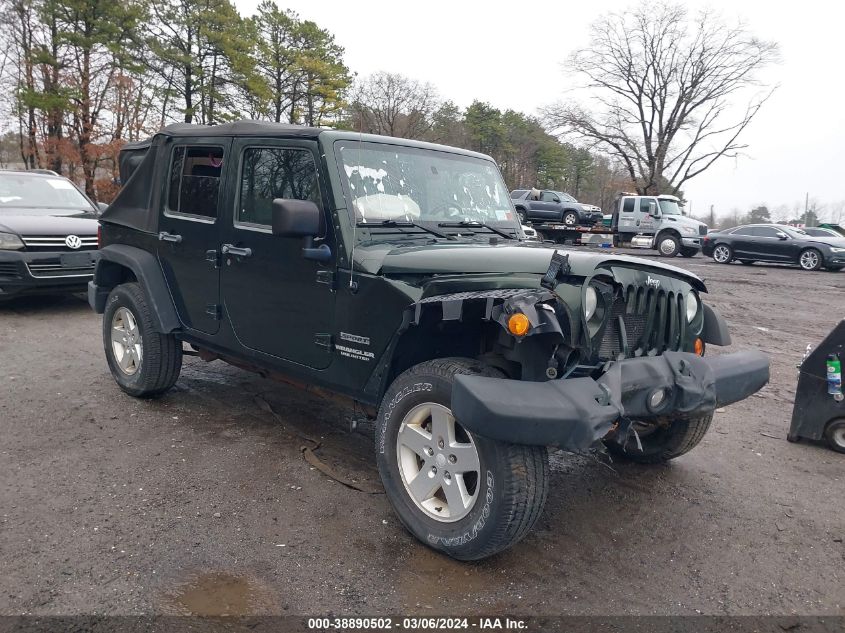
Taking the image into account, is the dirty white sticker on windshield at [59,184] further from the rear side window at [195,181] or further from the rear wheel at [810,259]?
the rear wheel at [810,259]

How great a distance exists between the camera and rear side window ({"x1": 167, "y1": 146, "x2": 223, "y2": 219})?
444 centimetres

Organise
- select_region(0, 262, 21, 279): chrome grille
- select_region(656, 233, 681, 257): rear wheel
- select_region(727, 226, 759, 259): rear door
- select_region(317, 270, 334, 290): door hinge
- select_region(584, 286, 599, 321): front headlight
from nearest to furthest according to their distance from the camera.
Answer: select_region(584, 286, 599, 321): front headlight < select_region(317, 270, 334, 290): door hinge < select_region(0, 262, 21, 279): chrome grille < select_region(727, 226, 759, 259): rear door < select_region(656, 233, 681, 257): rear wheel

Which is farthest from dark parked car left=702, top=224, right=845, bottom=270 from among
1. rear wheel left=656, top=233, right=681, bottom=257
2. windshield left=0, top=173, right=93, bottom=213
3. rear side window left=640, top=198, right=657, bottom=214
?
windshield left=0, top=173, right=93, bottom=213

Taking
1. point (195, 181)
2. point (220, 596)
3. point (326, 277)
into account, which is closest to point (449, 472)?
point (220, 596)

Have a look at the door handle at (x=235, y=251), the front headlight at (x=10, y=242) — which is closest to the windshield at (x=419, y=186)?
the door handle at (x=235, y=251)

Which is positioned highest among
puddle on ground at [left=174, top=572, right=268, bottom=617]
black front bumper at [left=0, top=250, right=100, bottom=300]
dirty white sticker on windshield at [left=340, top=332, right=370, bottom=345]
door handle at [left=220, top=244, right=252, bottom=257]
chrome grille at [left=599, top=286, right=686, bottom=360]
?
door handle at [left=220, top=244, right=252, bottom=257]

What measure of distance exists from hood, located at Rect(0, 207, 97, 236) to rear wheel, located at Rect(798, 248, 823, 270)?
19.8 metres

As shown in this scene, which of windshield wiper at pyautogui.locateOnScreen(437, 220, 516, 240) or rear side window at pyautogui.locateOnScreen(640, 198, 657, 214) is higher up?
rear side window at pyautogui.locateOnScreen(640, 198, 657, 214)

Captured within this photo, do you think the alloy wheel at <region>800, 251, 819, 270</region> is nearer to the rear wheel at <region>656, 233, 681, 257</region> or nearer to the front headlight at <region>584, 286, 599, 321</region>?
the rear wheel at <region>656, 233, 681, 257</region>

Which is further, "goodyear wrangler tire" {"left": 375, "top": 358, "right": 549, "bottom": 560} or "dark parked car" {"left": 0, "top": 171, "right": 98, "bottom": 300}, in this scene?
"dark parked car" {"left": 0, "top": 171, "right": 98, "bottom": 300}

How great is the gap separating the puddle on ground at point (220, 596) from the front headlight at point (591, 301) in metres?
1.90

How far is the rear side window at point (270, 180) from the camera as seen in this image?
381 centimetres

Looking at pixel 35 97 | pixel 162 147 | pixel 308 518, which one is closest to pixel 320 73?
pixel 35 97

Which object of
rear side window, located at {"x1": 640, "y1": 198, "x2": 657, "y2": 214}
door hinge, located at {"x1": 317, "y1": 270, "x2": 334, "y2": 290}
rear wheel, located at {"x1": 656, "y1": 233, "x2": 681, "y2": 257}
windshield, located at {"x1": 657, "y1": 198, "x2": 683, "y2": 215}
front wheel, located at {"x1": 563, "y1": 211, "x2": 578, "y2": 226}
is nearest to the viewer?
door hinge, located at {"x1": 317, "y1": 270, "x2": 334, "y2": 290}
